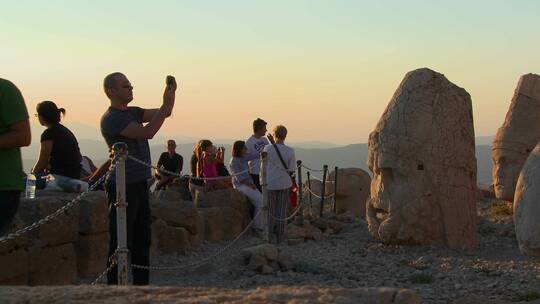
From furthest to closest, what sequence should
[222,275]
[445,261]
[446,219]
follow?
[446,219] < [445,261] < [222,275]

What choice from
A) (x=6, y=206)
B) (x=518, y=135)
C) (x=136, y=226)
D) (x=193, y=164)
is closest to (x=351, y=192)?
(x=518, y=135)

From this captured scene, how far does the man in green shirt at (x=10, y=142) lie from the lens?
433 centimetres

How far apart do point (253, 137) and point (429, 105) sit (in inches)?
100

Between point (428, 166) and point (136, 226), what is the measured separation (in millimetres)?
5090

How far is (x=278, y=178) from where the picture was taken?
1037 centimetres

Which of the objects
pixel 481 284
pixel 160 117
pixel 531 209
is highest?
pixel 160 117

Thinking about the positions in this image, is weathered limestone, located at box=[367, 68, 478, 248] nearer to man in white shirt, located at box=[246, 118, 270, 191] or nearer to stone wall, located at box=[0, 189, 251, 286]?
man in white shirt, located at box=[246, 118, 270, 191]

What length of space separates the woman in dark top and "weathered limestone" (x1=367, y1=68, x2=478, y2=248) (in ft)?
15.0

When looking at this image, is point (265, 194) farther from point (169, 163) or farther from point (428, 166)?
point (169, 163)

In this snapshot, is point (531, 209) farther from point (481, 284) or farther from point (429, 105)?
point (429, 105)

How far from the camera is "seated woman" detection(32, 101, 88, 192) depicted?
6.73 m

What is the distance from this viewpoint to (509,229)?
462 inches

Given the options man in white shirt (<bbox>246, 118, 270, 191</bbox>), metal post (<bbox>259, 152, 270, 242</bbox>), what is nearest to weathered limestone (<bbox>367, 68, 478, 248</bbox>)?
metal post (<bbox>259, 152, 270, 242</bbox>)

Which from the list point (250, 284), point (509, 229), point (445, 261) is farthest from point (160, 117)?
point (509, 229)
